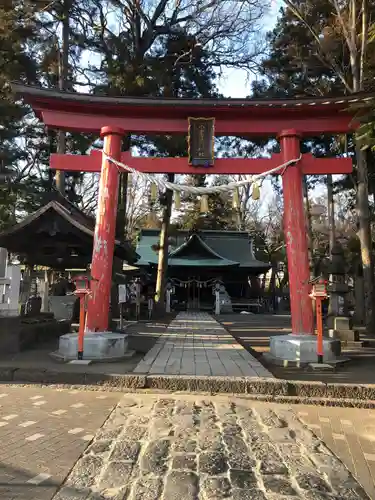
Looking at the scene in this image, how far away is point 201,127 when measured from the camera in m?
9.88

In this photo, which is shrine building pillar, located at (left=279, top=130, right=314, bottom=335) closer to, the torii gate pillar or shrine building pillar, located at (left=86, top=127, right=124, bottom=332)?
the torii gate pillar

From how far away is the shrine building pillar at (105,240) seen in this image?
9.02 metres

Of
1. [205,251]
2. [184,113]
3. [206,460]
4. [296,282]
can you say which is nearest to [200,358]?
[296,282]

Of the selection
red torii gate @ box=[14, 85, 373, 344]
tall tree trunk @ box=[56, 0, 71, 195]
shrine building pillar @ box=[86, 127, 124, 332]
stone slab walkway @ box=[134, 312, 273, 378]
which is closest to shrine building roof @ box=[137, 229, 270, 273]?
tall tree trunk @ box=[56, 0, 71, 195]

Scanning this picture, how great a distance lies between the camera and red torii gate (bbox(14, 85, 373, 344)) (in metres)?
9.18

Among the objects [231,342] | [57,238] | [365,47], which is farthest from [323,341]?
[365,47]

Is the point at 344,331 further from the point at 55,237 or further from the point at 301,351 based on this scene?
the point at 55,237

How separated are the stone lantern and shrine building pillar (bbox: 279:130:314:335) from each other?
3.38 meters

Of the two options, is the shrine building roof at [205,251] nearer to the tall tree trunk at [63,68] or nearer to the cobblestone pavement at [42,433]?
the tall tree trunk at [63,68]

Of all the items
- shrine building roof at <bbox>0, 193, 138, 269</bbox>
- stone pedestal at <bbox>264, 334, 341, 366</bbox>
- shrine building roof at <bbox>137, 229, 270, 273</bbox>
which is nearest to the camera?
stone pedestal at <bbox>264, 334, 341, 366</bbox>

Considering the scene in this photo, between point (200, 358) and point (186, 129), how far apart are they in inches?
210

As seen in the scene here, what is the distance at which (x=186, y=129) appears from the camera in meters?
10.0

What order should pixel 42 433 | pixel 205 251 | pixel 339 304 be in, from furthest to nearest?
pixel 205 251
pixel 339 304
pixel 42 433

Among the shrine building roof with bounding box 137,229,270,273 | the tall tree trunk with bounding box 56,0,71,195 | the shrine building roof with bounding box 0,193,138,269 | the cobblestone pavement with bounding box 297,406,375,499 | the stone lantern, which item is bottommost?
the cobblestone pavement with bounding box 297,406,375,499
